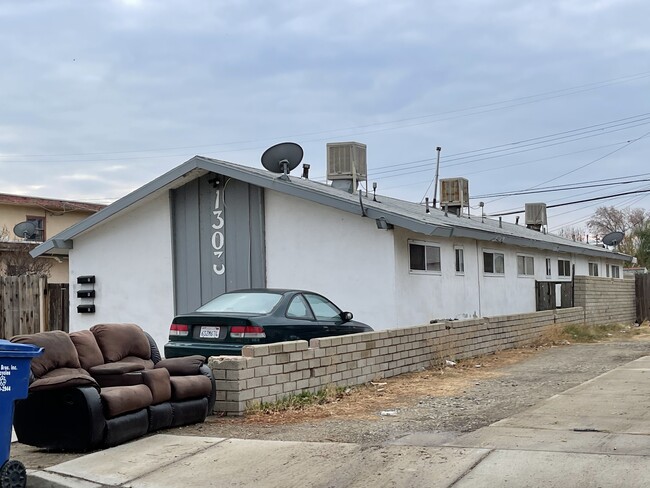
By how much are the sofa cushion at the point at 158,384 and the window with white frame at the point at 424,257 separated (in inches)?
327

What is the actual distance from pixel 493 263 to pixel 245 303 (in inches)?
394

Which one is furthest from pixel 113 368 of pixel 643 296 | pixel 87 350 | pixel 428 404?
pixel 643 296

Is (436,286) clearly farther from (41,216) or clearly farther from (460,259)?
(41,216)

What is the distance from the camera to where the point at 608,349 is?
17.5m

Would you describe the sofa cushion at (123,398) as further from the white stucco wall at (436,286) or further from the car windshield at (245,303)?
the white stucco wall at (436,286)

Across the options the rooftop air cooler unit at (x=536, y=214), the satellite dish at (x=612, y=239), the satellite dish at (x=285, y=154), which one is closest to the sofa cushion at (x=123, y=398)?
the satellite dish at (x=285, y=154)

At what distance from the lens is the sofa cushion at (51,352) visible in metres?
7.24

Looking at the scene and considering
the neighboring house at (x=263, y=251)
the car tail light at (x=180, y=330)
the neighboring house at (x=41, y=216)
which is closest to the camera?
the car tail light at (x=180, y=330)

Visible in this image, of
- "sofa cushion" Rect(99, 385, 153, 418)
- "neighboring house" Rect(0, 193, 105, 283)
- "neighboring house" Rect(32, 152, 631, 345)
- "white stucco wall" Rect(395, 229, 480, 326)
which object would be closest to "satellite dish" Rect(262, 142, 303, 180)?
"neighboring house" Rect(32, 152, 631, 345)

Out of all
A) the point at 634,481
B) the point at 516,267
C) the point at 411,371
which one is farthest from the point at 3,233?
the point at 634,481

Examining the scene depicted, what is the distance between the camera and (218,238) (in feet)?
55.3

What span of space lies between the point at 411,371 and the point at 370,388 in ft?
6.26

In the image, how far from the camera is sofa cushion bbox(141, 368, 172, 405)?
7634 millimetres

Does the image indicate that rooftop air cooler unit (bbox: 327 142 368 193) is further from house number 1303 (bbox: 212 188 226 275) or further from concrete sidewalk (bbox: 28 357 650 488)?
concrete sidewalk (bbox: 28 357 650 488)
